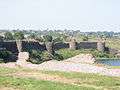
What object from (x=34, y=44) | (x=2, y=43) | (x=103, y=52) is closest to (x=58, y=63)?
(x=2, y=43)

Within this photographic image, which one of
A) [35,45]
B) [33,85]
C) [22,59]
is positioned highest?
[33,85]

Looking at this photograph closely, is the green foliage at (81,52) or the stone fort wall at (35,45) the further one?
the green foliage at (81,52)

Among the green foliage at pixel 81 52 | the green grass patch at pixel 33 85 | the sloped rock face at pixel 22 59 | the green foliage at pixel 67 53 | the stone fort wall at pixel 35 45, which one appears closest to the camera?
the green grass patch at pixel 33 85

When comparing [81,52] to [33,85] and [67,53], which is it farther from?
[33,85]

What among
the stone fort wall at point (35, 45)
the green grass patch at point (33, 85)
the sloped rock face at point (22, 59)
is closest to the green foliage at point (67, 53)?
the stone fort wall at point (35, 45)

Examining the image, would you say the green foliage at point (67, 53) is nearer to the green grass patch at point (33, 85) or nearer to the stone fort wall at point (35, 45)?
the stone fort wall at point (35, 45)

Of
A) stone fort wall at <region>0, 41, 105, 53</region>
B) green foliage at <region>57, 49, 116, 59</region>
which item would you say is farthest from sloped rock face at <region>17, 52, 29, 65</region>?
green foliage at <region>57, 49, 116, 59</region>

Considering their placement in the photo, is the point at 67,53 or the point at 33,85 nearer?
the point at 33,85

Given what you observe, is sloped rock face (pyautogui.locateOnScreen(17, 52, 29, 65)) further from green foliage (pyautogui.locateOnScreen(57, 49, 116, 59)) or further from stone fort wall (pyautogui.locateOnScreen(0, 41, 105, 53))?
green foliage (pyautogui.locateOnScreen(57, 49, 116, 59))

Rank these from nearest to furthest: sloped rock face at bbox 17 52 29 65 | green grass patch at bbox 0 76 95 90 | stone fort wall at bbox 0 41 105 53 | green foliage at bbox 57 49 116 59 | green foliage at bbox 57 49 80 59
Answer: green grass patch at bbox 0 76 95 90 → sloped rock face at bbox 17 52 29 65 → stone fort wall at bbox 0 41 105 53 → green foliage at bbox 57 49 80 59 → green foliage at bbox 57 49 116 59

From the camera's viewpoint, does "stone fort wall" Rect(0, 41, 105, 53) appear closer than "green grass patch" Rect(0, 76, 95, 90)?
No

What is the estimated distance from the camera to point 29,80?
24.6 m

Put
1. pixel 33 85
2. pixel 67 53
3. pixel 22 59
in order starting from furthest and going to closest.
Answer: pixel 67 53, pixel 22 59, pixel 33 85

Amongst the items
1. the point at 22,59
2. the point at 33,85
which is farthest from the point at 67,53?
the point at 33,85
